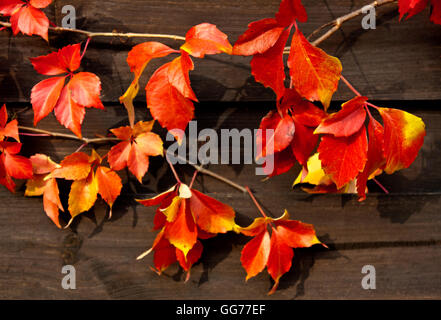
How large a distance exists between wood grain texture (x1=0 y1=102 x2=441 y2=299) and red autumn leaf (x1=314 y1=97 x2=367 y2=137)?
13cm

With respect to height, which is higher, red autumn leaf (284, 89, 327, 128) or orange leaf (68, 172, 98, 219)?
red autumn leaf (284, 89, 327, 128)

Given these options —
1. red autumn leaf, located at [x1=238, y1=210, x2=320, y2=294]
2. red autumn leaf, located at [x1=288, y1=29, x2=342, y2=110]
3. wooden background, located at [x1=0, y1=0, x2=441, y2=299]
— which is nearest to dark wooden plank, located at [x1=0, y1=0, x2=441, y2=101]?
wooden background, located at [x1=0, y1=0, x2=441, y2=299]

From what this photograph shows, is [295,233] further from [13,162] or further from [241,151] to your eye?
[13,162]

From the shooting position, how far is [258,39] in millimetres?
501

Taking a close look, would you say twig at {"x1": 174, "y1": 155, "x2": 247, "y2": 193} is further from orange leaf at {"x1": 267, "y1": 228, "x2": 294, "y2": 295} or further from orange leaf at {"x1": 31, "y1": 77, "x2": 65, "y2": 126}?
orange leaf at {"x1": 31, "y1": 77, "x2": 65, "y2": 126}

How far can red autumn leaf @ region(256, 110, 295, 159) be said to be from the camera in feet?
1.77

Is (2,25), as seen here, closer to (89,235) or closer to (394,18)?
(89,235)

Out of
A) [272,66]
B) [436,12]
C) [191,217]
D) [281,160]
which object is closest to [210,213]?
[191,217]

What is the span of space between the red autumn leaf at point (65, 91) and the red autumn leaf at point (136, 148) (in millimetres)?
61

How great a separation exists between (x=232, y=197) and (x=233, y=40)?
25 cm

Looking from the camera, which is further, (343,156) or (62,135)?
(62,135)

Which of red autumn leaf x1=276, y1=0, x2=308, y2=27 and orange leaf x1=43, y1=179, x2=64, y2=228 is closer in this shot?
red autumn leaf x1=276, y1=0, x2=308, y2=27

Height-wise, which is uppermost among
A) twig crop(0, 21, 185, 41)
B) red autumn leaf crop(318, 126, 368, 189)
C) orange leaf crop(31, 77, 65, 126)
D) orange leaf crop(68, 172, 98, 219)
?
twig crop(0, 21, 185, 41)

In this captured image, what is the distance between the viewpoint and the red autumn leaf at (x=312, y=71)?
1.63 feet
